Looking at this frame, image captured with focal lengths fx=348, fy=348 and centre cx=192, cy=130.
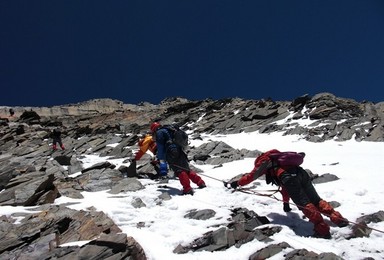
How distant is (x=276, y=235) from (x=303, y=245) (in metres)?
0.70

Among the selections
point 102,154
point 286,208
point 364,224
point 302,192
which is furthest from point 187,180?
point 102,154

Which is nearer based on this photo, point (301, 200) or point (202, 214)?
point (301, 200)

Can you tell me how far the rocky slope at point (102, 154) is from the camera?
23.6 ft

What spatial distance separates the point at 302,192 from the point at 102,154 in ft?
57.7

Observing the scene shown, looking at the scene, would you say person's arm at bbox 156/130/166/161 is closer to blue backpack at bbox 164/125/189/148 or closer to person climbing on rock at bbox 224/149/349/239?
blue backpack at bbox 164/125/189/148

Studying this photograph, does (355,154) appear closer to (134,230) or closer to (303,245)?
(303,245)

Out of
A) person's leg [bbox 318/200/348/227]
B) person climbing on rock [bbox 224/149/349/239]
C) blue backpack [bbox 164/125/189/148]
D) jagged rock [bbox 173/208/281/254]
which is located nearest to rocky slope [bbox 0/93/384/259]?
jagged rock [bbox 173/208/281/254]

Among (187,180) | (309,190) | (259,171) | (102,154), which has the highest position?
(259,171)

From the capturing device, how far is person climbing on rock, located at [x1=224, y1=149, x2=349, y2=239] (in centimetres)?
764

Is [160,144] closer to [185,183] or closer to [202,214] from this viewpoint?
[185,183]

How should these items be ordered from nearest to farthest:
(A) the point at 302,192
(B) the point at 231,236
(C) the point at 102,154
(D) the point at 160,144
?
(B) the point at 231,236 → (A) the point at 302,192 → (D) the point at 160,144 → (C) the point at 102,154

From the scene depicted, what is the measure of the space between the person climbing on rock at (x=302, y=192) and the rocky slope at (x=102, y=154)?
116 centimetres

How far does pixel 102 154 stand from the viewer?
23594 mm

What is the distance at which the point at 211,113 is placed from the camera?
43156 millimetres
